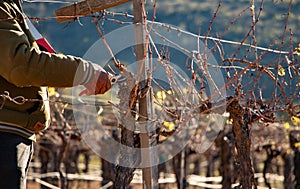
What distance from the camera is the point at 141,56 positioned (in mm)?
2633

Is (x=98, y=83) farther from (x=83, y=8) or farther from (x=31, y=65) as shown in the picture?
(x=83, y=8)

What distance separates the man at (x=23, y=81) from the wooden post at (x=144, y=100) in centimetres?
37

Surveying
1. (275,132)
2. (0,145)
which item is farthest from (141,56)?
(275,132)

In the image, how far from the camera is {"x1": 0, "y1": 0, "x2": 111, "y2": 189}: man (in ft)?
7.16

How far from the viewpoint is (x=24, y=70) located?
2.17 m

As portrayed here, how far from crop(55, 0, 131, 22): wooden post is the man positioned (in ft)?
0.96

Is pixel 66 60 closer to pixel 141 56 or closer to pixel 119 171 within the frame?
pixel 141 56

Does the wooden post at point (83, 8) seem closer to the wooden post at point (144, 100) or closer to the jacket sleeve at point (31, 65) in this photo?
the wooden post at point (144, 100)

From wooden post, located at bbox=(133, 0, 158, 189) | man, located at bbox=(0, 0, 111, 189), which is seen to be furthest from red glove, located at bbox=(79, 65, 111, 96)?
wooden post, located at bbox=(133, 0, 158, 189)

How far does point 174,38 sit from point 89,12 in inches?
33.4

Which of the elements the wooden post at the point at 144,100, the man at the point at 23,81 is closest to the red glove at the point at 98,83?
the man at the point at 23,81

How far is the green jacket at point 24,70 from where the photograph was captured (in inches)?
85.8

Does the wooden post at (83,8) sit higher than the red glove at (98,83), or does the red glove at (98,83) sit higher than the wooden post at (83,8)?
the wooden post at (83,8)

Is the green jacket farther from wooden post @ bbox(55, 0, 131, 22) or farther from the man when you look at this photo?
wooden post @ bbox(55, 0, 131, 22)
